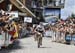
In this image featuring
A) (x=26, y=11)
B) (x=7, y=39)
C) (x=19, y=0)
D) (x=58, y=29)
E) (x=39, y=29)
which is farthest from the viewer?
(x=19, y=0)

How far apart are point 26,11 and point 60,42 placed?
22.0 meters

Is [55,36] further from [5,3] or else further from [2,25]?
[5,3]

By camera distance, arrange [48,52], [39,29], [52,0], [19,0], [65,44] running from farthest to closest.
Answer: [52,0], [19,0], [65,44], [39,29], [48,52]

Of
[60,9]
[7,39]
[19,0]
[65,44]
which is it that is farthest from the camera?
[60,9]

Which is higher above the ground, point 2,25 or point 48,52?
point 2,25

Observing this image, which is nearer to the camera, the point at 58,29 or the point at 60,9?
the point at 58,29

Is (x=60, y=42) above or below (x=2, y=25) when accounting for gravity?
below

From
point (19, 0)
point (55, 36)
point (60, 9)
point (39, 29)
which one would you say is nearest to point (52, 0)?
point (60, 9)

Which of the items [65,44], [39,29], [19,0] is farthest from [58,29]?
[19,0]

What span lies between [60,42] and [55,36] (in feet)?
5.31

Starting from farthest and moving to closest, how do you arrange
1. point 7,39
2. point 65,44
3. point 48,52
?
point 65,44
point 7,39
point 48,52

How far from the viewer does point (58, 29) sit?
91.9 feet

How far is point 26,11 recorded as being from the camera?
1907 inches

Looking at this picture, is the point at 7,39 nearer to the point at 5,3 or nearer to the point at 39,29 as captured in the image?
the point at 39,29
